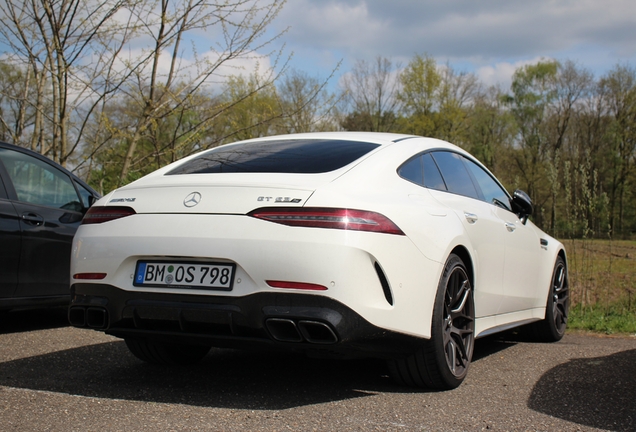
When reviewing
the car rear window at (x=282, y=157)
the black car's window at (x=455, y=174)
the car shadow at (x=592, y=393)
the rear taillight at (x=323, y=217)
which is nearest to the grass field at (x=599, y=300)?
the car shadow at (x=592, y=393)

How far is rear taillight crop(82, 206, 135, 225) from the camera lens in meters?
3.79

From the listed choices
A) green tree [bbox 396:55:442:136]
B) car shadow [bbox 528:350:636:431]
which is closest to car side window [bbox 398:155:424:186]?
car shadow [bbox 528:350:636:431]

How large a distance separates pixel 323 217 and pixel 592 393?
74.6 inches

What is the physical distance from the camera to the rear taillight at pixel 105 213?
149 inches

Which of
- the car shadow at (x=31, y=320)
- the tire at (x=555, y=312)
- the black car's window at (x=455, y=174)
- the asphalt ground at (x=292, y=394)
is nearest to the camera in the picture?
the asphalt ground at (x=292, y=394)

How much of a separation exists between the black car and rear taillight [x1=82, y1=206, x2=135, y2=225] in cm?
216

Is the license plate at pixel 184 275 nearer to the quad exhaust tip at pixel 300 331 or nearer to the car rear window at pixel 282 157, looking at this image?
the quad exhaust tip at pixel 300 331

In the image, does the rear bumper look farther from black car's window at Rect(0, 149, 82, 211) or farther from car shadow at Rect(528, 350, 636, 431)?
black car's window at Rect(0, 149, 82, 211)

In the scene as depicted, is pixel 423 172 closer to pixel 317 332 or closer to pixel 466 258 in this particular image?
pixel 466 258

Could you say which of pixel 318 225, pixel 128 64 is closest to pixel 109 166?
pixel 128 64

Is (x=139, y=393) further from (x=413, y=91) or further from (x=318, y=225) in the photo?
(x=413, y=91)

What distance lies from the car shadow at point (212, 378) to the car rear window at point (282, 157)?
3.48ft

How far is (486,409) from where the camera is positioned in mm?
3582

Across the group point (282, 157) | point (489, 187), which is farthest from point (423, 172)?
point (489, 187)
